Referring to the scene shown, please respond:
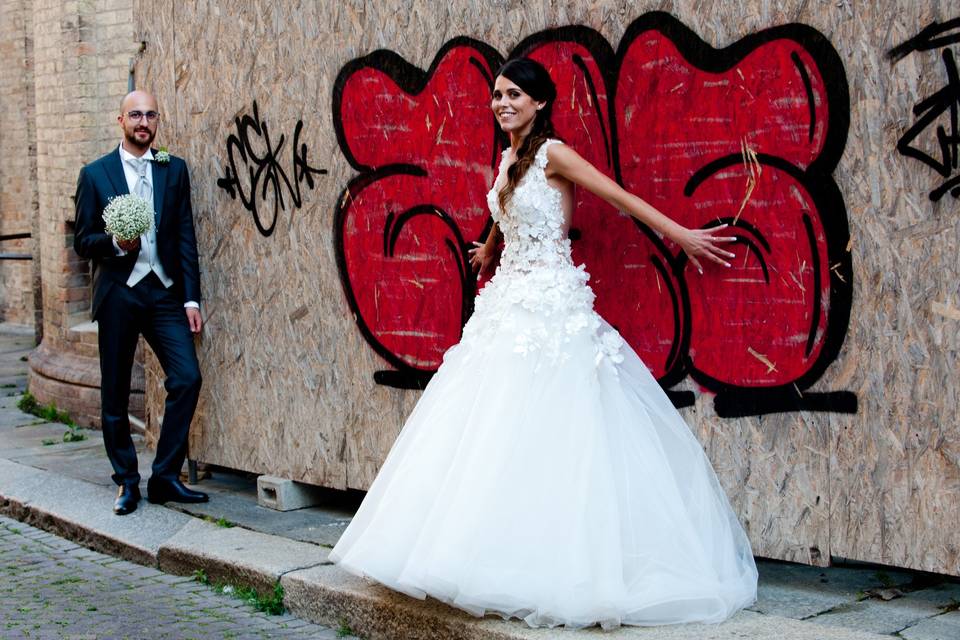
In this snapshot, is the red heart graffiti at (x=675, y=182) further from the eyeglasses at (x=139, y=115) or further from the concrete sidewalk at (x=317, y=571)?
the eyeglasses at (x=139, y=115)

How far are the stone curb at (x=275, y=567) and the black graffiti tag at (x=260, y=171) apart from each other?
167 centimetres

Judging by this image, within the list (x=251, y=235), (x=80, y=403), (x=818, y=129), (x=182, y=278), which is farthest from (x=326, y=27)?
(x=80, y=403)

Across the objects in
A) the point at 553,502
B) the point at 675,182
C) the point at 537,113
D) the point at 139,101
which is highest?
the point at 139,101

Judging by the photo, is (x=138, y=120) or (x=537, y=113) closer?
(x=537, y=113)

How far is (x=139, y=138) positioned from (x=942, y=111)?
4.23m

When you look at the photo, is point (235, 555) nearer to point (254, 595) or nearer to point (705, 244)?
point (254, 595)

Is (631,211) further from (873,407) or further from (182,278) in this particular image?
(182,278)

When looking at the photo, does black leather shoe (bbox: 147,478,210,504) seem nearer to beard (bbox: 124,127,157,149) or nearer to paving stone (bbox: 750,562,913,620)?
beard (bbox: 124,127,157,149)

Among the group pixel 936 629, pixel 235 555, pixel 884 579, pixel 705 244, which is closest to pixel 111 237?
pixel 235 555

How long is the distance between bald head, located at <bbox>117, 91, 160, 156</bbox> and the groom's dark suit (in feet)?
0.35

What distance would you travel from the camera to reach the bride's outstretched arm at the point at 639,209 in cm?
455

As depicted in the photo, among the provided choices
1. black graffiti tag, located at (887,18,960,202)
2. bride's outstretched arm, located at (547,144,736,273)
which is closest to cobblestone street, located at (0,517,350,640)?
bride's outstretched arm, located at (547,144,736,273)

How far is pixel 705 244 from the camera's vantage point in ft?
15.0

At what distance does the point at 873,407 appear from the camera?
14.1 feet
